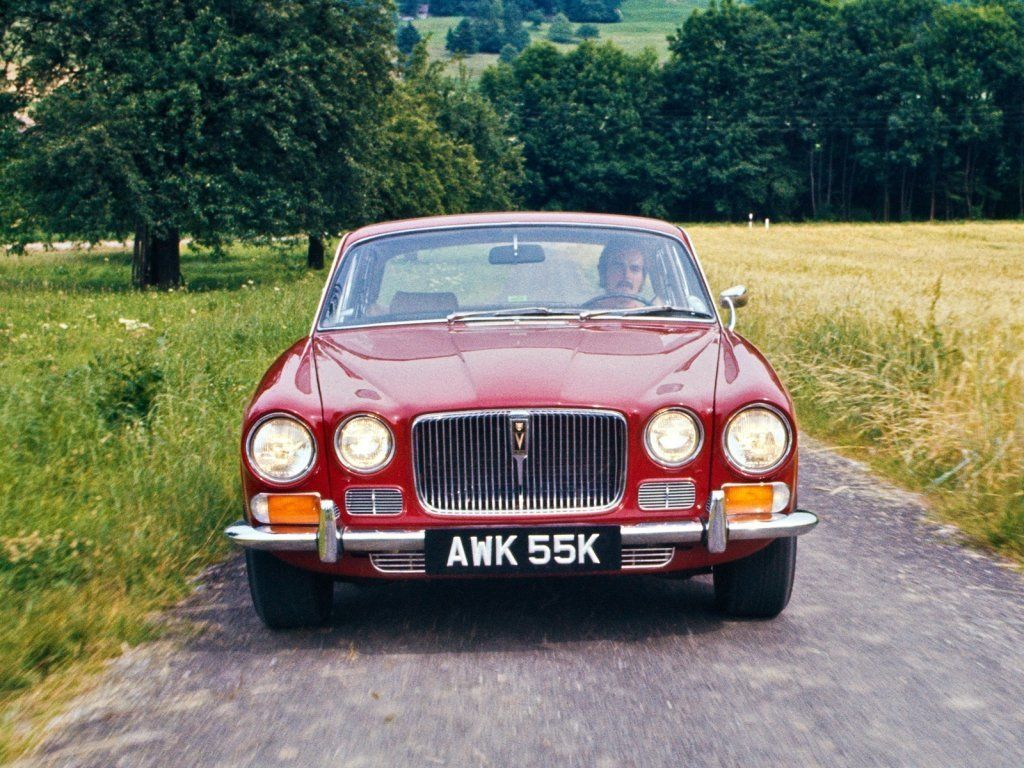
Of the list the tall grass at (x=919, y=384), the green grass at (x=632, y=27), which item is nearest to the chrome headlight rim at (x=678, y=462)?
the tall grass at (x=919, y=384)

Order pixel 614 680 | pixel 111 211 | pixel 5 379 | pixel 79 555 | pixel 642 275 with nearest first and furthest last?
pixel 614 680 → pixel 79 555 → pixel 642 275 → pixel 5 379 → pixel 111 211

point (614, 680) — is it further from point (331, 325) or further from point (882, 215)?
point (882, 215)

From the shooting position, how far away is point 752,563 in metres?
4.15

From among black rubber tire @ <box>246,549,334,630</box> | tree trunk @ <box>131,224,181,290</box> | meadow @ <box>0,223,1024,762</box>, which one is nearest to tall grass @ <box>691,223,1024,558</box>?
meadow @ <box>0,223,1024,762</box>

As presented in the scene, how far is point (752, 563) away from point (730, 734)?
1.06m

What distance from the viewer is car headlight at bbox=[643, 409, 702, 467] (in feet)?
12.8

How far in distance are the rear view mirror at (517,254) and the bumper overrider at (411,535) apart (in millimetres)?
1613

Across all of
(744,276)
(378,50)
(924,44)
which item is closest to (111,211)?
(378,50)

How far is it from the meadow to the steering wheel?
6.50ft

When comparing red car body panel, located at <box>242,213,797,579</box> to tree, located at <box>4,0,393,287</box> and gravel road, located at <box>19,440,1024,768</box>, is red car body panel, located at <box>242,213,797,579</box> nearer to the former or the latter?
gravel road, located at <box>19,440,1024,768</box>

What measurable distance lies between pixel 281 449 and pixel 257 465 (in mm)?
98

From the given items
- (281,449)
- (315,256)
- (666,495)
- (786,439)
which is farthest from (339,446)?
(315,256)

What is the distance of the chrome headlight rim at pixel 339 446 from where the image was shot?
3.89m

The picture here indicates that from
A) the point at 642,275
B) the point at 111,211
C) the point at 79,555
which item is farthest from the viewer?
the point at 111,211
